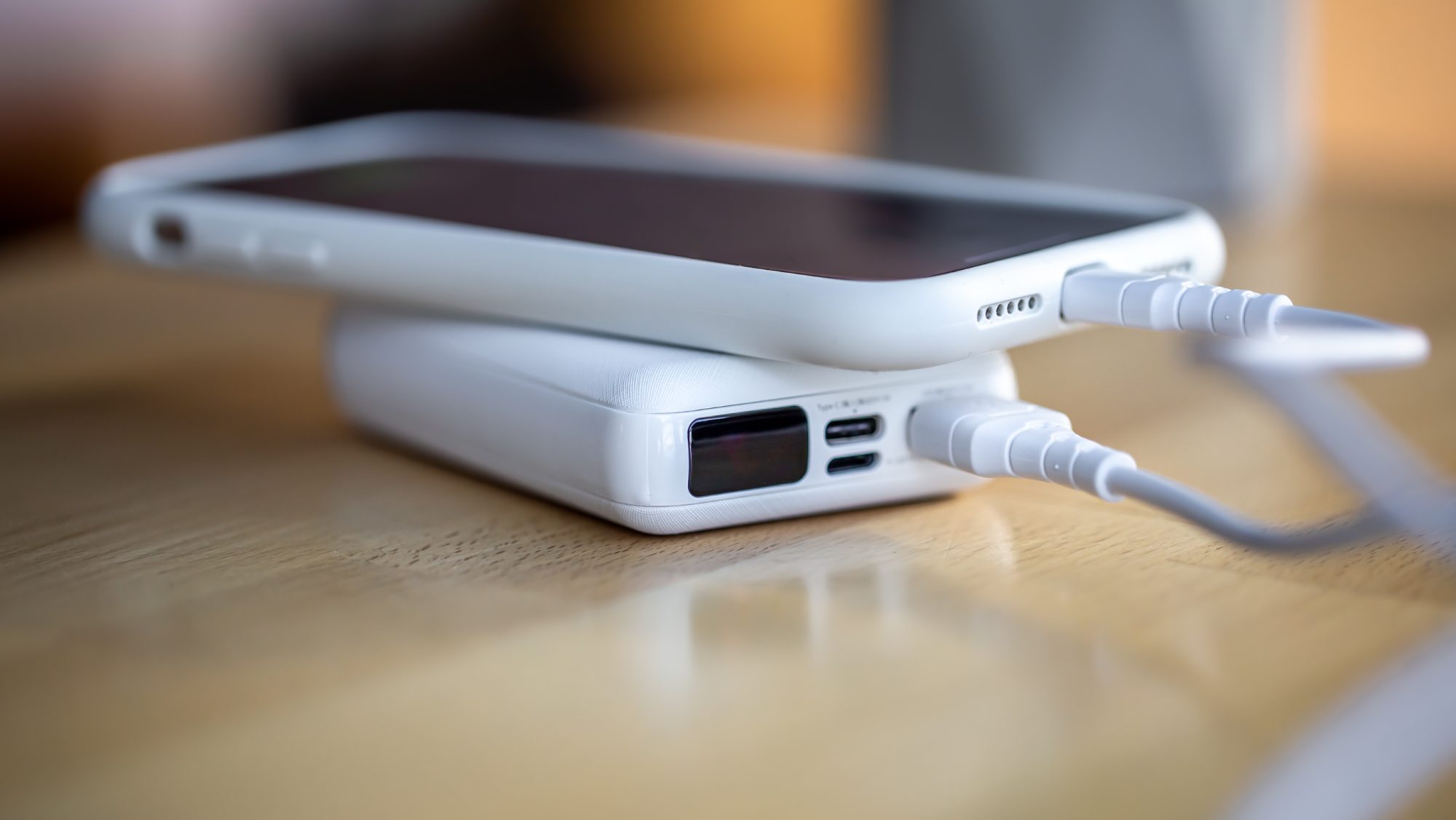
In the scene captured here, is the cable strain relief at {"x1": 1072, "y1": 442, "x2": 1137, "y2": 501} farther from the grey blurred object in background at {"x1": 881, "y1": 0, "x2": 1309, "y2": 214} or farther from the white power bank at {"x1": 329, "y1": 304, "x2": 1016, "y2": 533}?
the grey blurred object in background at {"x1": 881, "y1": 0, "x2": 1309, "y2": 214}

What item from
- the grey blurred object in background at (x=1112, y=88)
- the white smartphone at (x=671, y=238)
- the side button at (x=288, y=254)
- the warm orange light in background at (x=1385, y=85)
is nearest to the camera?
the white smartphone at (x=671, y=238)

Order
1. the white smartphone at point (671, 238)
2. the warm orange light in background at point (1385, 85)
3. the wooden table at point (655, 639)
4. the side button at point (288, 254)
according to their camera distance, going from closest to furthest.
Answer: the wooden table at point (655, 639)
the white smartphone at point (671, 238)
the side button at point (288, 254)
the warm orange light in background at point (1385, 85)

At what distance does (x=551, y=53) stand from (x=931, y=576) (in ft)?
4.78

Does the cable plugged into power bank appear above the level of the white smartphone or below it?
below

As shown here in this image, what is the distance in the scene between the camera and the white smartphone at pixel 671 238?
419 millimetres

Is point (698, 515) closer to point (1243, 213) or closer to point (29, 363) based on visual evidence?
point (29, 363)

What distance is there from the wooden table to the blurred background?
0.33m

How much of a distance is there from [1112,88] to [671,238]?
18.3 inches

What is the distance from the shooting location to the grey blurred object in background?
0.85m

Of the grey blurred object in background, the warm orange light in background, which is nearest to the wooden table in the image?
the grey blurred object in background

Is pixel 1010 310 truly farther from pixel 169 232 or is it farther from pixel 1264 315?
pixel 169 232

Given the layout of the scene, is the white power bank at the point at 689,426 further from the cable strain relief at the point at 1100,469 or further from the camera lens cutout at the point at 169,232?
the camera lens cutout at the point at 169,232

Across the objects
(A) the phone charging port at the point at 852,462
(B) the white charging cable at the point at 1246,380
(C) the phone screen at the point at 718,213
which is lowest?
(A) the phone charging port at the point at 852,462

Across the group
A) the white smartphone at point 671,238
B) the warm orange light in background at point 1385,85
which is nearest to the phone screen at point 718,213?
the white smartphone at point 671,238
